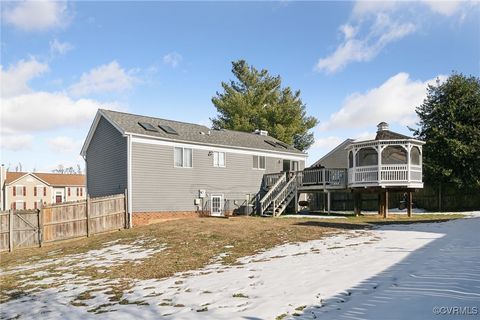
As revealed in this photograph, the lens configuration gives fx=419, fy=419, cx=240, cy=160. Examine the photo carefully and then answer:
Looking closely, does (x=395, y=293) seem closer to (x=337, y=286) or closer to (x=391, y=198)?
(x=337, y=286)

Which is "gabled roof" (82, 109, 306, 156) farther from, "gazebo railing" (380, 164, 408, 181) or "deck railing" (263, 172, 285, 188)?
"gazebo railing" (380, 164, 408, 181)

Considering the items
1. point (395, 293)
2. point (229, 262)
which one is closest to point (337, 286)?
point (395, 293)

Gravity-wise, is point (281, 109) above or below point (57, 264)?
above

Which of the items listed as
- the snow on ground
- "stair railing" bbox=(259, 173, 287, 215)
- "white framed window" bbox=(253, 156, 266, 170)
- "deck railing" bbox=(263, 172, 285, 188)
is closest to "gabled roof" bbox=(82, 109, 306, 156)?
"white framed window" bbox=(253, 156, 266, 170)

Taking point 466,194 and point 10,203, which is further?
point 10,203

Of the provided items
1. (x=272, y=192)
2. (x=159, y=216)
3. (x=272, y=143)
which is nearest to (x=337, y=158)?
(x=272, y=143)

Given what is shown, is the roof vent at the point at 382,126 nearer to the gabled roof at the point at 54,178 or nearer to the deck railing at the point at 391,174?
the deck railing at the point at 391,174

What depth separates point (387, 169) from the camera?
2386 centimetres

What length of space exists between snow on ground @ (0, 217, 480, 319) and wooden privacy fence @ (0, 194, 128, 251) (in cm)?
839

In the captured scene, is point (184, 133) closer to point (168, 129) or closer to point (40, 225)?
point (168, 129)

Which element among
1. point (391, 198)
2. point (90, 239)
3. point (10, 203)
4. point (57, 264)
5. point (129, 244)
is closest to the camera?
point (57, 264)

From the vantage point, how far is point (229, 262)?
11.8 m

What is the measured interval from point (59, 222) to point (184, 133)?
377 inches

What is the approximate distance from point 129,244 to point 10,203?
47409mm
